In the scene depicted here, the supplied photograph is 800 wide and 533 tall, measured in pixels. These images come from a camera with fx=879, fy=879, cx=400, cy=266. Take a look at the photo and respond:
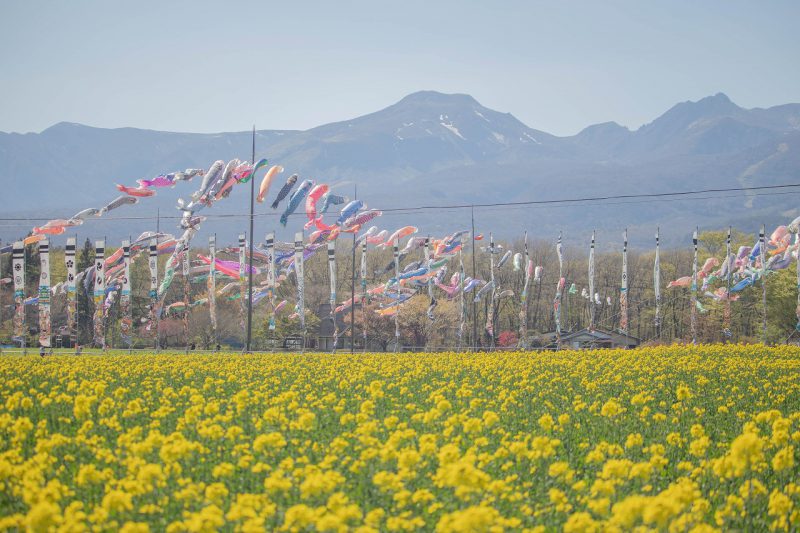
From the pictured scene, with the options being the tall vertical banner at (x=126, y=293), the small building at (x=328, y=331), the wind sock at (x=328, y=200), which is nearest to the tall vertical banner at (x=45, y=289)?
the tall vertical banner at (x=126, y=293)

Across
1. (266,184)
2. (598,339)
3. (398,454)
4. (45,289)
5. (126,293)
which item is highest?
(266,184)

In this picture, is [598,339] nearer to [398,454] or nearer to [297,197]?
[297,197]

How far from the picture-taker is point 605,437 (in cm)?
1464

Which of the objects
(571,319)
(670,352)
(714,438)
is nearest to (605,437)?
(714,438)

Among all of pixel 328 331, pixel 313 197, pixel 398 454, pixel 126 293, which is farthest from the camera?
pixel 328 331

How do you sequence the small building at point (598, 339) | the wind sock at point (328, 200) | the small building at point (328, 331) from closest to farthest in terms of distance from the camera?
the wind sock at point (328, 200), the small building at point (598, 339), the small building at point (328, 331)

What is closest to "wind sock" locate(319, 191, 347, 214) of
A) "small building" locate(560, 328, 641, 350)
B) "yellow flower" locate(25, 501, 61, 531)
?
"small building" locate(560, 328, 641, 350)

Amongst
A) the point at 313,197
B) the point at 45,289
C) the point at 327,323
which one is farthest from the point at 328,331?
the point at 45,289

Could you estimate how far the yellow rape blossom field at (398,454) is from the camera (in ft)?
28.9

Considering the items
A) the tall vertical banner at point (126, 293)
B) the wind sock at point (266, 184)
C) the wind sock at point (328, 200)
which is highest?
the wind sock at point (266, 184)

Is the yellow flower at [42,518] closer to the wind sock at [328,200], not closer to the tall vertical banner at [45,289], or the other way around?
the tall vertical banner at [45,289]

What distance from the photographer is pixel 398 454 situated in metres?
10.3

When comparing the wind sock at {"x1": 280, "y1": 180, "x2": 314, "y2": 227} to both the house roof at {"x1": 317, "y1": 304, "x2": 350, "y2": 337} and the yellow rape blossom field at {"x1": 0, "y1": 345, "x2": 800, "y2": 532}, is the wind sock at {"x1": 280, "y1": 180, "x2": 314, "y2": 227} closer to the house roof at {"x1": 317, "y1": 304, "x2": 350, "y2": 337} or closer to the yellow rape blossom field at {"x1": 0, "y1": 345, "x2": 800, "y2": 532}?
the yellow rape blossom field at {"x1": 0, "y1": 345, "x2": 800, "y2": 532}

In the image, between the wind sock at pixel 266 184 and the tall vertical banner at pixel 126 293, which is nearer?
the wind sock at pixel 266 184
